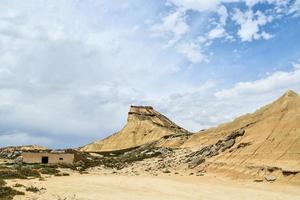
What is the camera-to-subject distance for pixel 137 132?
132 metres

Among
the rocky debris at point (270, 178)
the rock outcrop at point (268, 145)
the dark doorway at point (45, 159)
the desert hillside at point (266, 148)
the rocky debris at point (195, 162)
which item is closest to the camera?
the rocky debris at point (270, 178)

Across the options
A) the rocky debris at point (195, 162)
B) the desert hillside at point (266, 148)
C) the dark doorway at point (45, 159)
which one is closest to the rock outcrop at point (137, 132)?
the dark doorway at point (45, 159)

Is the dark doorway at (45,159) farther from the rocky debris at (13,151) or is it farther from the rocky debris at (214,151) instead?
the rocky debris at (214,151)

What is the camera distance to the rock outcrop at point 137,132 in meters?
125

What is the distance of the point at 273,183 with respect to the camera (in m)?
33.1

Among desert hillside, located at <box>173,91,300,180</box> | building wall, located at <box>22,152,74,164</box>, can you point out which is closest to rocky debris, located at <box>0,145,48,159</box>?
building wall, located at <box>22,152,74,164</box>

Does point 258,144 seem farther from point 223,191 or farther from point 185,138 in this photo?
point 185,138

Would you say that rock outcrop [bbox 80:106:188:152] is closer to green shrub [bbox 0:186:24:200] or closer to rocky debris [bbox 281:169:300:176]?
rocky debris [bbox 281:169:300:176]

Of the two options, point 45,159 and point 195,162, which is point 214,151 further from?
point 45,159

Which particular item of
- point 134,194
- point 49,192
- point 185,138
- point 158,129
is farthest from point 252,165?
point 158,129

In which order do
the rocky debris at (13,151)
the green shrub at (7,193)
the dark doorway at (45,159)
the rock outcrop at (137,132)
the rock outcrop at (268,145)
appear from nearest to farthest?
the green shrub at (7,193), the rock outcrop at (268,145), the dark doorway at (45,159), the rocky debris at (13,151), the rock outcrop at (137,132)

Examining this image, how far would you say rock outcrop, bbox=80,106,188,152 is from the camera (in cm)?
12525

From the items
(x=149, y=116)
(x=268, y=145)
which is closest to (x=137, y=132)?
(x=149, y=116)

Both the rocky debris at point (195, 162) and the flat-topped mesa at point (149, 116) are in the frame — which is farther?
the flat-topped mesa at point (149, 116)
